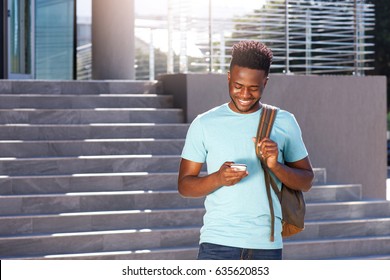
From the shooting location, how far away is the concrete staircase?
9.39 m

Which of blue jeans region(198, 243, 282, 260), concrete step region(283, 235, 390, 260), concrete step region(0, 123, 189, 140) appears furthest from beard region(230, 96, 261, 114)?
concrete step region(0, 123, 189, 140)

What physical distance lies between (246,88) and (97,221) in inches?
222

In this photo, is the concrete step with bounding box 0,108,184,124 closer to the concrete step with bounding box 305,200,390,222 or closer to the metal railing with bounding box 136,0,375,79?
the metal railing with bounding box 136,0,375,79

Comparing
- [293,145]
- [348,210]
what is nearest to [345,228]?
[348,210]

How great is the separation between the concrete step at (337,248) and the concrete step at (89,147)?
7.11 ft

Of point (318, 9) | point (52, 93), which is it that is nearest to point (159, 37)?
point (318, 9)

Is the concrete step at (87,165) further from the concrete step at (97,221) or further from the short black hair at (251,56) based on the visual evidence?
the short black hair at (251,56)

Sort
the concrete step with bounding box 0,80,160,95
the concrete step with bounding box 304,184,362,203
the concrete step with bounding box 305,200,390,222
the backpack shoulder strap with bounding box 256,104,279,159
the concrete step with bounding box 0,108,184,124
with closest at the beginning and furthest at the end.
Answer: the backpack shoulder strap with bounding box 256,104,279,159
the concrete step with bounding box 305,200,390,222
the concrete step with bounding box 304,184,362,203
the concrete step with bounding box 0,108,184,124
the concrete step with bounding box 0,80,160,95

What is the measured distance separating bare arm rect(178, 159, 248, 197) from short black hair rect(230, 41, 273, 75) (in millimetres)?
511

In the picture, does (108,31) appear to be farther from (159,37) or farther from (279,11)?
(279,11)

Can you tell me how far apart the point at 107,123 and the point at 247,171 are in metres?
7.79

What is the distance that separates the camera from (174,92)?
12.5 metres

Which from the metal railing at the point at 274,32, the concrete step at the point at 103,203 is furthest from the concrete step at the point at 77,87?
the concrete step at the point at 103,203

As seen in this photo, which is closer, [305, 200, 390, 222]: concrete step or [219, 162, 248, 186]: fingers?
[219, 162, 248, 186]: fingers
